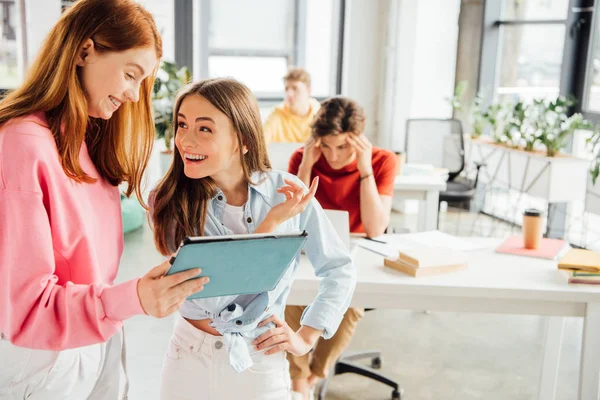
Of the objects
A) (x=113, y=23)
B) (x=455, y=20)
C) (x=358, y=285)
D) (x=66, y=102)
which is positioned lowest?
(x=358, y=285)

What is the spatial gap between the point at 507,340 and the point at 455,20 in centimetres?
393

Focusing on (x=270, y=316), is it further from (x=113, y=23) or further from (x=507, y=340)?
(x=507, y=340)

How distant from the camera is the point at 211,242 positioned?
1.05 metres

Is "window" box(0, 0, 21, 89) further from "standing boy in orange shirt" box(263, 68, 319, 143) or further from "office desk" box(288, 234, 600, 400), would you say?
"office desk" box(288, 234, 600, 400)

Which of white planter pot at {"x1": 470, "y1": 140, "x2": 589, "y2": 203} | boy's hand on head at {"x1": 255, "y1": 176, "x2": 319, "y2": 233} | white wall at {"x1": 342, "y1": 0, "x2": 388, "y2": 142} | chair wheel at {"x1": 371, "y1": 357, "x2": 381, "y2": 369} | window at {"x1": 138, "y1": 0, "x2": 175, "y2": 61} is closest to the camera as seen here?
boy's hand on head at {"x1": 255, "y1": 176, "x2": 319, "y2": 233}

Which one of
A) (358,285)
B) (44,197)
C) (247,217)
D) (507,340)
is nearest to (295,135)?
(507,340)

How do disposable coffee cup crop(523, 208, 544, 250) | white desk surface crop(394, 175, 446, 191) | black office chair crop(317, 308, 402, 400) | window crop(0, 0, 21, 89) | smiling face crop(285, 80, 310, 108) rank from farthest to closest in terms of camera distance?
window crop(0, 0, 21, 89) < smiling face crop(285, 80, 310, 108) < white desk surface crop(394, 175, 446, 191) < black office chair crop(317, 308, 402, 400) < disposable coffee cup crop(523, 208, 544, 250)

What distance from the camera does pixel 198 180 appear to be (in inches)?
57.7

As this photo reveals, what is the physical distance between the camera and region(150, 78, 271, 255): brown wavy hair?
55.6 inches

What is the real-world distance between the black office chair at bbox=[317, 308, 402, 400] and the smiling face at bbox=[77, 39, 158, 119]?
1786mm

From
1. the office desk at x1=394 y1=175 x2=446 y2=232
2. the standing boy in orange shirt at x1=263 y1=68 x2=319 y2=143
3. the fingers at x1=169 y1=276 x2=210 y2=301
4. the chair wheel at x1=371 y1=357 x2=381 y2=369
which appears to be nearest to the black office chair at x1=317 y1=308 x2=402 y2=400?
the chair wheel at x1=371 y1=357 x2=381 y2=369

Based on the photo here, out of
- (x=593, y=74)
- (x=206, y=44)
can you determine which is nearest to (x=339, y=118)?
(x=593, y=74)

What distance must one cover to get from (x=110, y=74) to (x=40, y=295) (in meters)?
0.41

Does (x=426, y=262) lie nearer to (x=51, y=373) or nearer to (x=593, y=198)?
(x=51, y=373)
